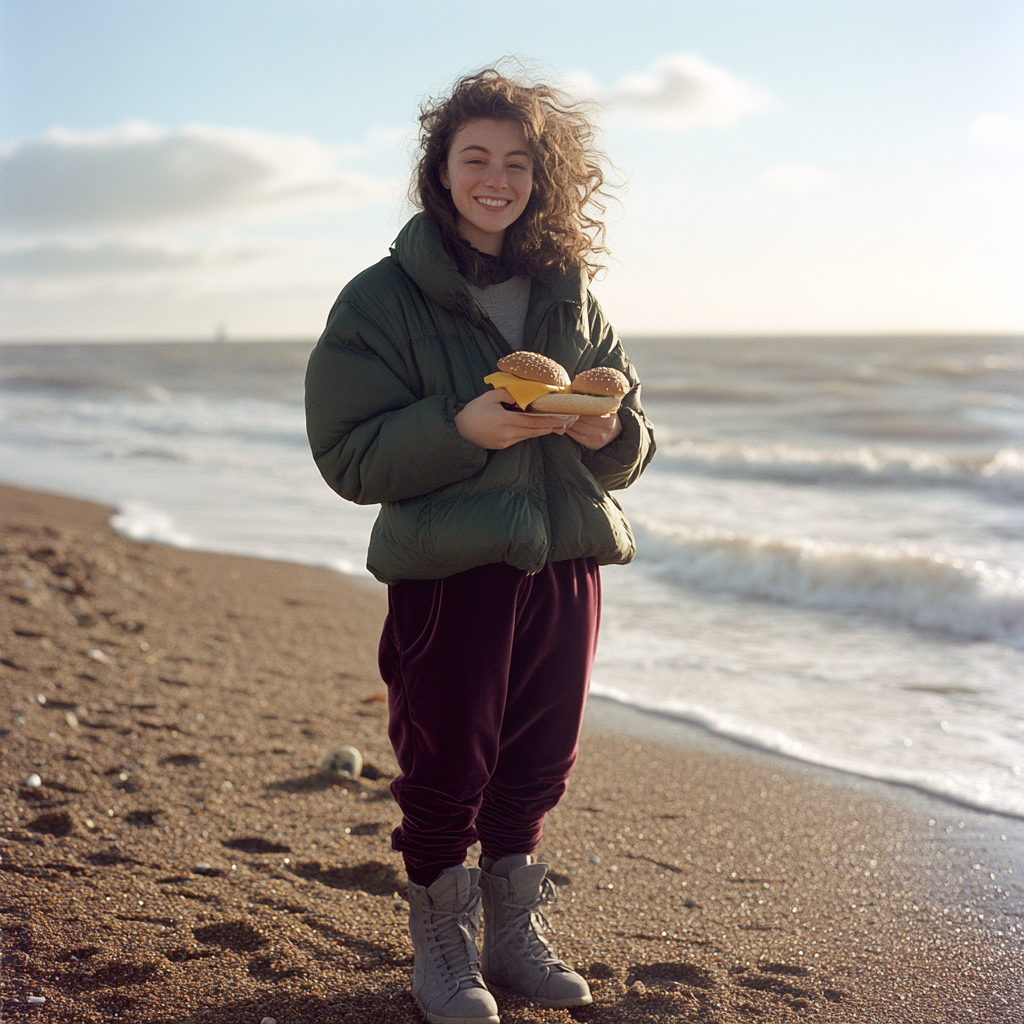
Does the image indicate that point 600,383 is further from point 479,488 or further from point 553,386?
point 479,488

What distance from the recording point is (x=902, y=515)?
1067 centimetres

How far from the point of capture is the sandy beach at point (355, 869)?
239cm

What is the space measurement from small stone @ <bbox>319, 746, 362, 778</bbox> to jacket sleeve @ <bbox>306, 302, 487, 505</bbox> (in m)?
1.93

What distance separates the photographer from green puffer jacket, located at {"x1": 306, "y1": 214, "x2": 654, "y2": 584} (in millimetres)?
2086

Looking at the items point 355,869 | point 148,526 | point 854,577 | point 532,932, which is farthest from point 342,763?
point 148,526

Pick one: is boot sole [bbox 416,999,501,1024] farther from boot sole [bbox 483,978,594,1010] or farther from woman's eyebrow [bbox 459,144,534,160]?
woman's eyebrow [bbox 459,144,534,160]

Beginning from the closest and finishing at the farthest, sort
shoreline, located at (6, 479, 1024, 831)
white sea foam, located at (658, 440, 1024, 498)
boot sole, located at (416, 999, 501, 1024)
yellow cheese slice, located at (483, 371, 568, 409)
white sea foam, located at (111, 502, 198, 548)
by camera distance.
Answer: yellow cheese slice, located at (483, 371, 568, 409)
boot sole, located at (416, 999, 501, 1024)
shoreline, located at (6, 479, 1024, 831)
white sea foam, located at (111, 502, 198, 548)
white sea foam, located at (658, 440, 1024, 498)

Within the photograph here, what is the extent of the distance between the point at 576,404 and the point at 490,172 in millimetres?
606

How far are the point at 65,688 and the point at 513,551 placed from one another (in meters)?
3.03

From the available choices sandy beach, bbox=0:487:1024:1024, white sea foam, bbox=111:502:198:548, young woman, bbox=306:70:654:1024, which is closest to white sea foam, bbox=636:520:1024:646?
sandy beach, bbox=0:487:1024:1024

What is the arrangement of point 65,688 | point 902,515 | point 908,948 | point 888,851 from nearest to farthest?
point 908,948, point 888,851, point 65,688, point 902,515

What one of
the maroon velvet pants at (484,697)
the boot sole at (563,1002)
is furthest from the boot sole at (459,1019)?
the maroon velvet pants at (484,697)

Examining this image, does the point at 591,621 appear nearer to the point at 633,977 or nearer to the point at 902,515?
the point at 633,977

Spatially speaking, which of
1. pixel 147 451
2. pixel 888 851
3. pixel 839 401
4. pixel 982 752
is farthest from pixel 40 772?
pixel 839 401
